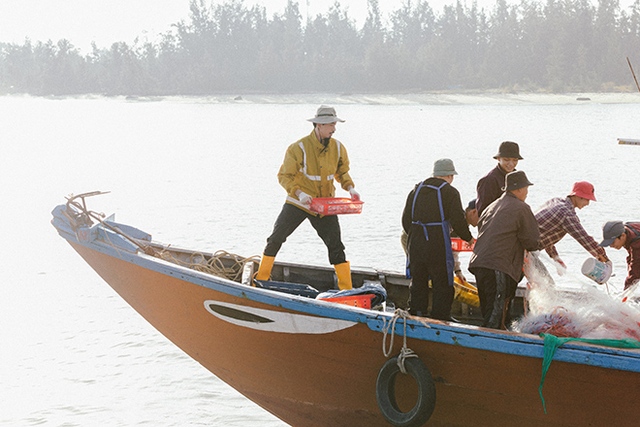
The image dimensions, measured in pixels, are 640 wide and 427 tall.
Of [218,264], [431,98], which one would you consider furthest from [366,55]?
[218,264]

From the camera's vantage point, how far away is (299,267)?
316 inches

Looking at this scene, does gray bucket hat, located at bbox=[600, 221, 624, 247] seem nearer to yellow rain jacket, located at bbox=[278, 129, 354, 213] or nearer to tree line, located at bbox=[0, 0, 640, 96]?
yellow rain jacket, located at bbox=[278, 129, 354, 213]

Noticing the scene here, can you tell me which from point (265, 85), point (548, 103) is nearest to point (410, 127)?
point (548, 103)

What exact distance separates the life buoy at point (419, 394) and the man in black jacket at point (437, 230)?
2.63 feet

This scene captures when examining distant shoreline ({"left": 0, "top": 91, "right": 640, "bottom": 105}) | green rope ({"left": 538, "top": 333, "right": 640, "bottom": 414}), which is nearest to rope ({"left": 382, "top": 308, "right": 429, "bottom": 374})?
green rope ({"left": 538, "top": 333, "right": 640, "bottom": 414})

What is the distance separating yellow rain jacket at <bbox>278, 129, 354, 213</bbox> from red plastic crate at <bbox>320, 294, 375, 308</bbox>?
3.21 ft

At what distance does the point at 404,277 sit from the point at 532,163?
2382cm

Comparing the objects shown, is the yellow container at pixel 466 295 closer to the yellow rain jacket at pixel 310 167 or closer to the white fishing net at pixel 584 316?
the white fishing net at pixel 584 316

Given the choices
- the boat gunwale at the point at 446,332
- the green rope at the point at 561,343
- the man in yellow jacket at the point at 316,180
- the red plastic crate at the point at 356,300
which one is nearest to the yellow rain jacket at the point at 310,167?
the man in yellow jacket at the point at 316,180

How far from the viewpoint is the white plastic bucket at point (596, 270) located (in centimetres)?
611

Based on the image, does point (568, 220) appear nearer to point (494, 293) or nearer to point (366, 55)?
point (494, 293)

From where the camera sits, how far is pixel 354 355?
235 inches

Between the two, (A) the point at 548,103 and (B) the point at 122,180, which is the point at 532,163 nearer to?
(B) the point at 122,180

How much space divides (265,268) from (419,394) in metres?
2.39
